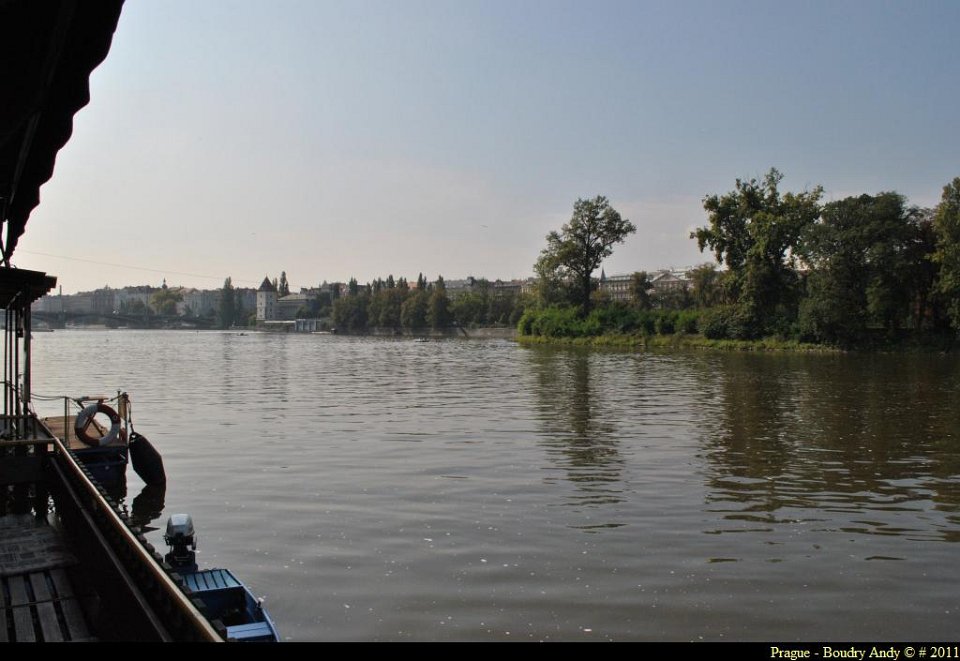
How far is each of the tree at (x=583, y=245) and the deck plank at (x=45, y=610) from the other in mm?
97810

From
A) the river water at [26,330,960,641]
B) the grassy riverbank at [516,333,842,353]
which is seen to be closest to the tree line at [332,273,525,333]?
the grassy riverbank at [516,333,842,353]

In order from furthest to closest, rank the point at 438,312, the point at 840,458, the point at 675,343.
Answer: the point at 438,312 → the point at 675,343 → the point at 840,458

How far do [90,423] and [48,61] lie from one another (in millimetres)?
14364

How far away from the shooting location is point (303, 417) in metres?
28.6

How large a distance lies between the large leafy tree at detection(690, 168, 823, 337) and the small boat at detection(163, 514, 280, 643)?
2947 inches

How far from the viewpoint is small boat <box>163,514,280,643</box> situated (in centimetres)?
777

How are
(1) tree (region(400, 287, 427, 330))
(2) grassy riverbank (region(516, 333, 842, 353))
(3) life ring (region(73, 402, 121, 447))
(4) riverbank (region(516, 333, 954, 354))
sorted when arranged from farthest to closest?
(1) tree (region(400, 287, 427, 330)), (2) grassy riverbank (region(516, 333, 842, 353)), (4) riverbank (region(516, 333, 954, 354)), (3) life ring (region(73, 402, 121, 447))

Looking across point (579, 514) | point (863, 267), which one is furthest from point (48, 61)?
point (863, 267)

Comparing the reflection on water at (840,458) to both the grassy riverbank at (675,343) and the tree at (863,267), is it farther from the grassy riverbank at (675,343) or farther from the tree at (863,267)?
the grassy riverbank at (675,343)

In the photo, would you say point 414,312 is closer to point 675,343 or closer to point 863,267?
point 675,343

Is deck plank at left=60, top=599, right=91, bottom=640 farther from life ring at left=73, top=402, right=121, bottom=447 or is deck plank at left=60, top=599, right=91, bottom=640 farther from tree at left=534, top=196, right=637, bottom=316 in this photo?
tree at left=534, top=196, right=637, bottom=316

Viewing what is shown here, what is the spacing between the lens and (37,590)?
8328 millimetres

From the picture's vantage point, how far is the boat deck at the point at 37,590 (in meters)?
7.27

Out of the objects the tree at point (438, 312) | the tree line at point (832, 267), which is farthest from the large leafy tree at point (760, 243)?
the tree at point (438, 312)
